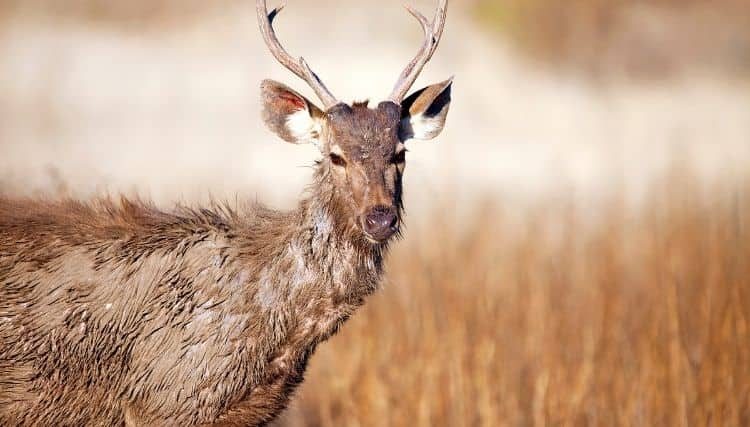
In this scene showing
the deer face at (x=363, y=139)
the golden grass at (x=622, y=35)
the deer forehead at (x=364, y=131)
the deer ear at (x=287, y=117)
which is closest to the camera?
the deer face at (x=363, y=139)

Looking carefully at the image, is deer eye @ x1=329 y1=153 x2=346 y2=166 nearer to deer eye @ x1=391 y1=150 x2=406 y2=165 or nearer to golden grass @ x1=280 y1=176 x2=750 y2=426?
deer eye @ x1=391 y1=150 x2=406 y2=165

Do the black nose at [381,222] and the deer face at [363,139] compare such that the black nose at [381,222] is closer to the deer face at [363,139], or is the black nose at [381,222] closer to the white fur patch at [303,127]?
the deer face at [363,139]

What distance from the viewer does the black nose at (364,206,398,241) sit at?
5.27 meters

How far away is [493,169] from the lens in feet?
64.4

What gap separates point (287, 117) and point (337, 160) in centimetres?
48

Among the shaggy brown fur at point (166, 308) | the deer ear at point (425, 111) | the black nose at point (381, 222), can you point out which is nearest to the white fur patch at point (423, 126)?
the deer ear at point (425, 111)

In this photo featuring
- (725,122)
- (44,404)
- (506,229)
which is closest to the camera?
(44,404)

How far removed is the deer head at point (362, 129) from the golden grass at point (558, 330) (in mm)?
2564

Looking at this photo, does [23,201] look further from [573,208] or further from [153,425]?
[573,208]

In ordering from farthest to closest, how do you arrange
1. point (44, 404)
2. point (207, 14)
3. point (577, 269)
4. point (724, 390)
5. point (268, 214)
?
point (207, 14) < point (577, 269) < point (724, 390) < point (268, 214) < point (44, 404)

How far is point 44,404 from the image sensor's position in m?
5.33

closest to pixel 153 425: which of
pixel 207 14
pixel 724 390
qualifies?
pixel 724 390

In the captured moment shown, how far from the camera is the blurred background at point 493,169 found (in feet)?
26.4

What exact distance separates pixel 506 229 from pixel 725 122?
12.0 meters
